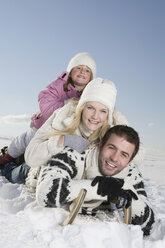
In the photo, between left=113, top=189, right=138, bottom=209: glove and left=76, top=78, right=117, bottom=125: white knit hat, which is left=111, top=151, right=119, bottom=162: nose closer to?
left=113, top=189, right=138, bottom=209: glove

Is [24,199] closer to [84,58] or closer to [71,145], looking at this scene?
[71,145]

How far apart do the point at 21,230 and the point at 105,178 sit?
0.69m

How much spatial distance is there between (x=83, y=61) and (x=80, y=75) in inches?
7.7

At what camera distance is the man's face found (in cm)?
212

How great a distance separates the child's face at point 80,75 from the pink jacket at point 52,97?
0.30 ft

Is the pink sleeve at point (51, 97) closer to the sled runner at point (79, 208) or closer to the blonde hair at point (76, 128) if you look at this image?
the blonde hair at point (76, 128)

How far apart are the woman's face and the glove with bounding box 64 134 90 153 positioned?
0.63 feet

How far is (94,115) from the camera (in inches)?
96.7

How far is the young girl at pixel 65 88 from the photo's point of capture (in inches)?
135

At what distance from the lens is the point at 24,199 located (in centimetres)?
251

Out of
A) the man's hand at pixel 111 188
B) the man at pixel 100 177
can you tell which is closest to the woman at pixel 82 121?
the man at pixel 100 177

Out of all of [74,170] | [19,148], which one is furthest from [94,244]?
[19,148]

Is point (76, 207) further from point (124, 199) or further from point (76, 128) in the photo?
point (76, 128)

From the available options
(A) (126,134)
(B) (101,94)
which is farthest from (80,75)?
(A) (126,134)
